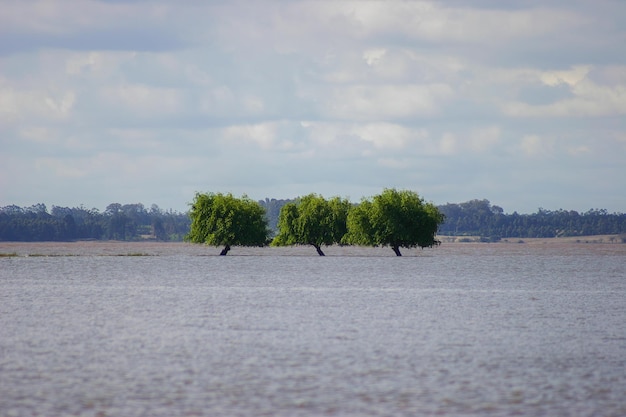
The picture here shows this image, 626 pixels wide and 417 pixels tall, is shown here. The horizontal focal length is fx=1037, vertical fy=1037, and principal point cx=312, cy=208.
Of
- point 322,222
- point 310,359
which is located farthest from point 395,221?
point 310,359

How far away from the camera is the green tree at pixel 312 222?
141000mm

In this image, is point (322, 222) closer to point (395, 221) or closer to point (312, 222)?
point (312, 222)

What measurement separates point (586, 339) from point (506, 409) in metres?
13.2

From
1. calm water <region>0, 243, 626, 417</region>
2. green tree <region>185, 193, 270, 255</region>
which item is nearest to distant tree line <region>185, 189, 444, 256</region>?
green tree <region>185, 193, 270, 255</region>

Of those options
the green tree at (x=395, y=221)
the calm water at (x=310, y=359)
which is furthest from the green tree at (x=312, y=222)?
the calm water at (x=310, y=359)

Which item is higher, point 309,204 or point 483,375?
point 309,204

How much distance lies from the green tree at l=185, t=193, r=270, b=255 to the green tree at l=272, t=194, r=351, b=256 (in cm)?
545

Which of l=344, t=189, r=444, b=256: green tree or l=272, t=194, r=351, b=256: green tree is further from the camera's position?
l=272, t=194, r=351, b=256: green tree

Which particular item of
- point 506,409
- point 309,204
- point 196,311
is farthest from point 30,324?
point 309,204

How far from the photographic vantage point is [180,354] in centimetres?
2698

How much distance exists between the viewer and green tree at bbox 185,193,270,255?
439ft

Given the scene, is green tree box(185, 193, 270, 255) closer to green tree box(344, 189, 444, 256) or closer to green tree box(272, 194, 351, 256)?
green tree box(272, 194, 351, 256)

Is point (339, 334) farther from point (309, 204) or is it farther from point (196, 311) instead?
point (309, 204)

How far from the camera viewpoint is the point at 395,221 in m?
130
